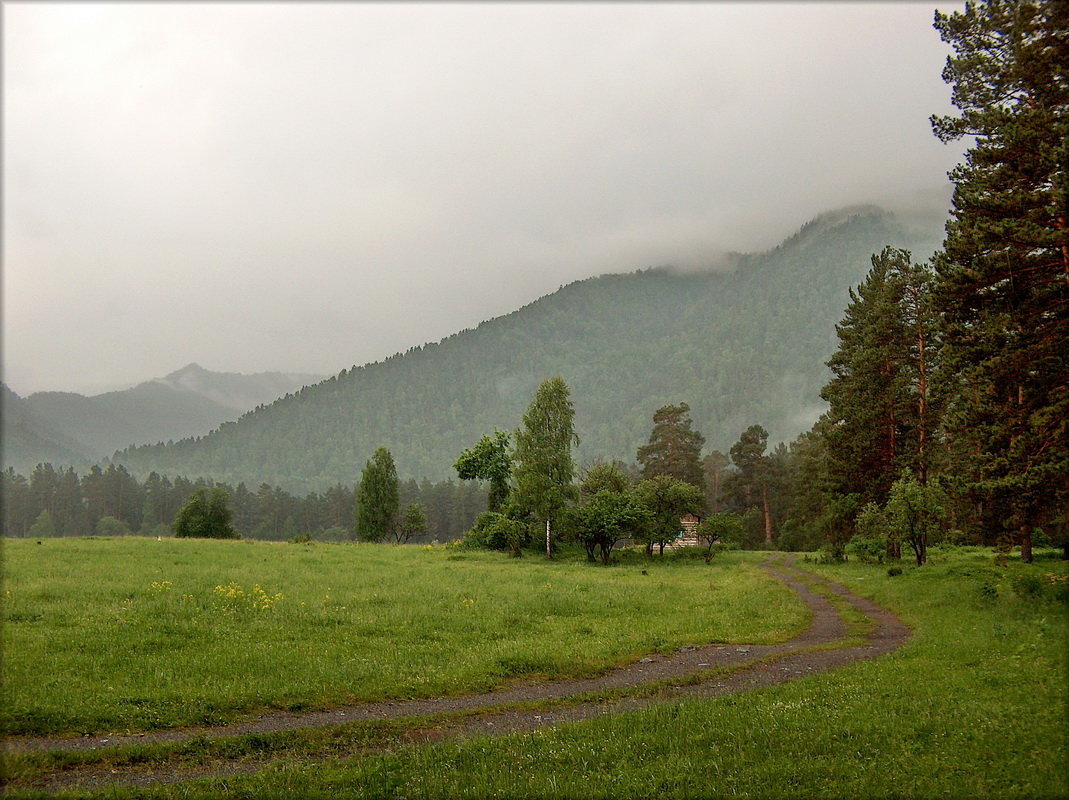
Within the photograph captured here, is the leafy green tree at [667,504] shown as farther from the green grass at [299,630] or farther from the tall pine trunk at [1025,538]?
the tall pine trunk at [1025,538]

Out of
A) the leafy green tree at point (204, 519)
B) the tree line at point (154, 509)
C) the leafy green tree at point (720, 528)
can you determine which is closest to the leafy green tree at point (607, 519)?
the leafy green tree at point (720, 528)

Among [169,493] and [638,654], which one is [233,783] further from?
[169,493]

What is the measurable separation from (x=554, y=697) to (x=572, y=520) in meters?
45.3

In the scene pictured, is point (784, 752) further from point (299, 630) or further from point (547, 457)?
point (547, 457)

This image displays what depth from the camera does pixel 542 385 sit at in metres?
67.6

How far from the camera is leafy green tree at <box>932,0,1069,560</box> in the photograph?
23000 mm

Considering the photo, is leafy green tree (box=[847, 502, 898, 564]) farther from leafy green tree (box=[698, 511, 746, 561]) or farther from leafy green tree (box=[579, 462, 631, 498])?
leafy green tree (box=[579, 462, 631, 498])

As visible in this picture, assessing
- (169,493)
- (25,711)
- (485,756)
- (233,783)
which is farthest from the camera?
(169,493)

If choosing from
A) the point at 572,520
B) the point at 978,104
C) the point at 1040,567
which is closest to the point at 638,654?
the point at 1040,567

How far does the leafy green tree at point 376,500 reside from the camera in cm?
10531

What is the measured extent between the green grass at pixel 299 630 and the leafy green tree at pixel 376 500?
6174 cm

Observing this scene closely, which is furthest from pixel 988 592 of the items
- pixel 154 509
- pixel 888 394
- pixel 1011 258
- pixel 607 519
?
pixel 154 509

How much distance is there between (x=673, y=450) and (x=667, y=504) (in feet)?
164

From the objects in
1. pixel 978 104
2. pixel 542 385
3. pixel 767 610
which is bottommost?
pixel 767 610
